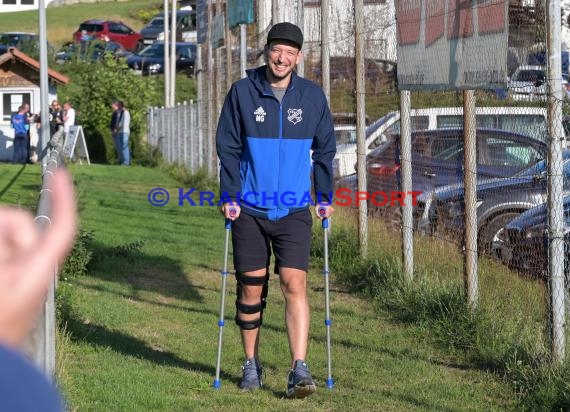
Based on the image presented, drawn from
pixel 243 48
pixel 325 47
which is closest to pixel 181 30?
pixel 243 48

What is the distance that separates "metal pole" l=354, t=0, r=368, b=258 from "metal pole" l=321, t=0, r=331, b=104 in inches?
45.6

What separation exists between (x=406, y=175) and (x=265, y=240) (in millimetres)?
3003

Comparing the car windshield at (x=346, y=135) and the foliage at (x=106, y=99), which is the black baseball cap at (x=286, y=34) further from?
the foliage at (x=106, y=99)

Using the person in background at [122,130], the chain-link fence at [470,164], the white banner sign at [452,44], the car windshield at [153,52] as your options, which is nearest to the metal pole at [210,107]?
the chain-link fence at [470,164]

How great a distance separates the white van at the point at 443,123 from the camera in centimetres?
653

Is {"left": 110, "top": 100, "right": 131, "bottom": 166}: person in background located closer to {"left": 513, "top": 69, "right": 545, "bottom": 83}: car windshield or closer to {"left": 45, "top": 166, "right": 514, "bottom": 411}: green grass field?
{"left": 45, "top": 166, "right": 514, "bottom": 411}: green grass field

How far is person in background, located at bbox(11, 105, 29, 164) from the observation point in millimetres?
34125

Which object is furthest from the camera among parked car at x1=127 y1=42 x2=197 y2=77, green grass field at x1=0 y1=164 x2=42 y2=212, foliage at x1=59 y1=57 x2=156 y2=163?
parked car at x1=127 y1=42 x2=197 y2=77

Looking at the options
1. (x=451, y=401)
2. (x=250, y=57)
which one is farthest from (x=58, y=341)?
(x=250, y=57)

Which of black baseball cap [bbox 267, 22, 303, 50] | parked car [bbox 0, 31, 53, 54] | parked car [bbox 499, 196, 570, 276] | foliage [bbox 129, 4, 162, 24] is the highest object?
foliage [bbox 129, 4, 162, 24]

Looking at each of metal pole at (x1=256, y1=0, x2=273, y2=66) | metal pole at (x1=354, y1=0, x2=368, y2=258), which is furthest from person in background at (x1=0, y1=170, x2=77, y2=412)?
metal pole at (x1=256, y1=0, x2=273, y2=66)

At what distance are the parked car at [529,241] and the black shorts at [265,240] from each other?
54.5 inches

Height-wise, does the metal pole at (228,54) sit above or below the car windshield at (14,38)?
below

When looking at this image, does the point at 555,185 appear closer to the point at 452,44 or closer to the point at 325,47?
the point at 452,44
